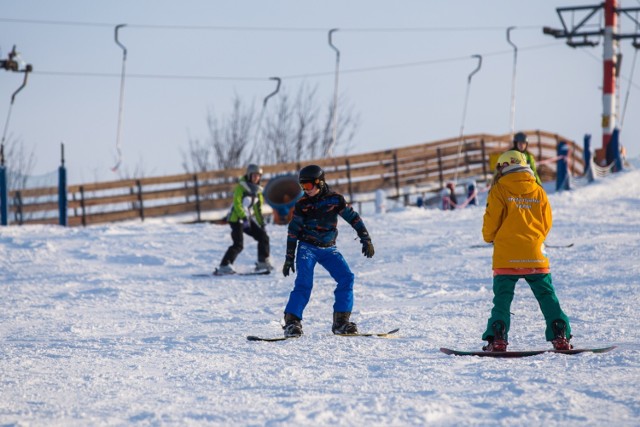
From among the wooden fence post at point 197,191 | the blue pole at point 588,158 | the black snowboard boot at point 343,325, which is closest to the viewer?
the black snowboard boot at point 343,325

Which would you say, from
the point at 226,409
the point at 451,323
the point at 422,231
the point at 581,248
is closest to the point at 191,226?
the point at 422,231

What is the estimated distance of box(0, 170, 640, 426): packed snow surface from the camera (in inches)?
189

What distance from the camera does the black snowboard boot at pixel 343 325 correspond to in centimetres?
746

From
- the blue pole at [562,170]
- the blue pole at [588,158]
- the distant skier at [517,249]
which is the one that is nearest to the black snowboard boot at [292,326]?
the distant skier at [517,249]

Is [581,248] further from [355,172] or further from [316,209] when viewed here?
[355,172]

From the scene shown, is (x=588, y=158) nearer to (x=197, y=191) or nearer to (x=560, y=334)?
(x=197, y=191)

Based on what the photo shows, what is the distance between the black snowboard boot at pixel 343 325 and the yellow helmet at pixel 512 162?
5.82 feet

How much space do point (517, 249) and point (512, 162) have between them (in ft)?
2.07

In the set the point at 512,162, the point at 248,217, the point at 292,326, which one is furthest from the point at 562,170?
the point at 512,162

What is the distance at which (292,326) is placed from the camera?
736cm

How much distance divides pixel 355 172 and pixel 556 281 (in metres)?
16.0

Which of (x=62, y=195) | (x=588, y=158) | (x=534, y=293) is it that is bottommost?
(x=534, y=293)

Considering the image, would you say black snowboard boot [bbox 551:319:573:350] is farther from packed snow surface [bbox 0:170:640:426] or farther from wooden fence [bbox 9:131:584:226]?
wooden fence [bbox 9:131:584:226]

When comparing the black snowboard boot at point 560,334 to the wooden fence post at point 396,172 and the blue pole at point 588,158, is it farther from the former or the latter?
the wooden fence post at point 396,172
